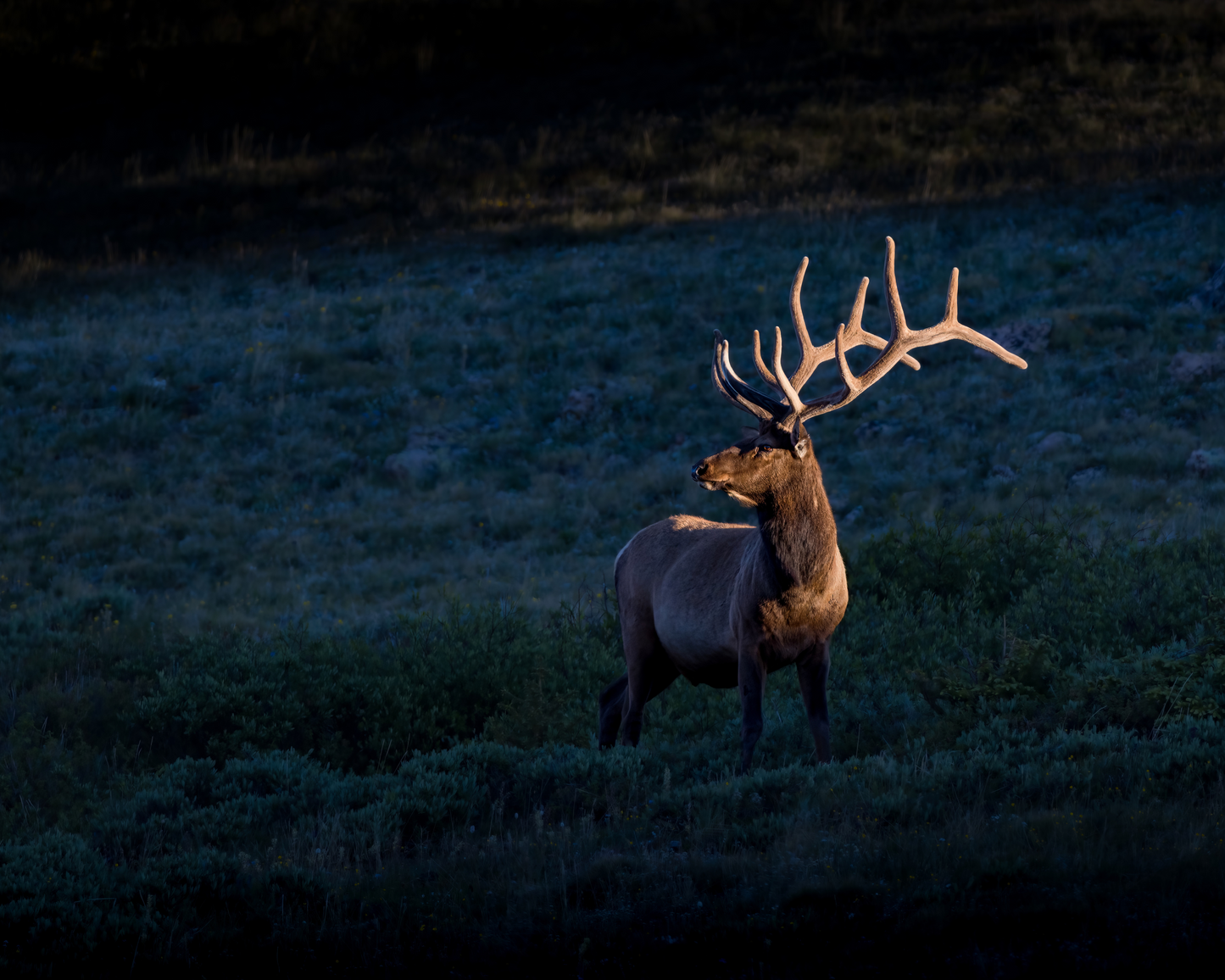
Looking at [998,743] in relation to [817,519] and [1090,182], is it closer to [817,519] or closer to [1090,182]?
[817,519]

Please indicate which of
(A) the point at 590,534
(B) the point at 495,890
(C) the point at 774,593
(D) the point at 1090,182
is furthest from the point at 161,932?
(D) the point at 1090,182

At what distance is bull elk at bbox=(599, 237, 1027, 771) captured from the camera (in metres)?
7.54

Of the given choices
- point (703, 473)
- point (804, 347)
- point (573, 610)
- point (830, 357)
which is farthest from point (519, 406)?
point (703, 473)

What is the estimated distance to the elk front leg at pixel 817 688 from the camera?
306 inches

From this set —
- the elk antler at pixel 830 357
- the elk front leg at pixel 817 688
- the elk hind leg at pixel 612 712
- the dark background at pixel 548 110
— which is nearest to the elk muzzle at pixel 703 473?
the elk antler at pixel 830 357

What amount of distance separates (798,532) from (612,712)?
95.3 inches

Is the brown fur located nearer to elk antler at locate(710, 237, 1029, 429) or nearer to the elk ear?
the elk ear

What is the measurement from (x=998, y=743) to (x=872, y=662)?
8.48ft

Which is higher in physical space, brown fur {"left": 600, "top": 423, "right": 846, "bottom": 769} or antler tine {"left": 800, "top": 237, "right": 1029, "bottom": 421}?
antler tine {"left": 800, "top": 237, "right": 1029, "bottom": 421}

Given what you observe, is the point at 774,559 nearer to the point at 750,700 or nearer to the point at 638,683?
the point at 750,700

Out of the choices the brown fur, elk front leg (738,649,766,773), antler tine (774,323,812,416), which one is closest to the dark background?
the brown fur

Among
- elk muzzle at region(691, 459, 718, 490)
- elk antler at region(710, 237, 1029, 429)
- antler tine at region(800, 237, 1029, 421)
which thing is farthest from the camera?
antler tine at region(800, 237, 1029, 421)

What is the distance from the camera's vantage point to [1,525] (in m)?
17.6

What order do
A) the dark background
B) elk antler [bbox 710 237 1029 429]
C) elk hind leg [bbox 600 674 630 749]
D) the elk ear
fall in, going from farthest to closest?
1. the dark background
2. elk hind leg [bbox 600 674 630 749]
3. elk antler [bbox 710 237 1029 429]
4. the elk ear
